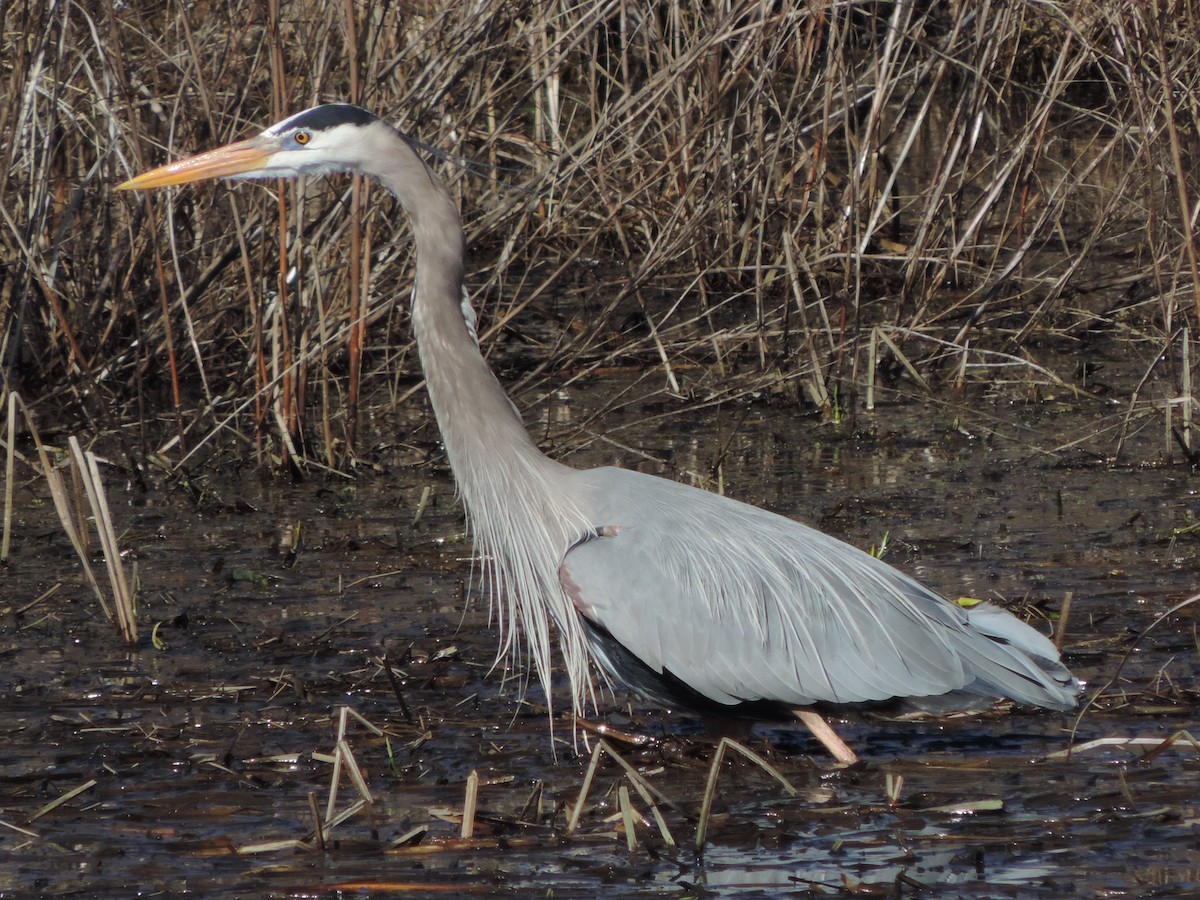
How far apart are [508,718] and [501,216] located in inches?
99.0

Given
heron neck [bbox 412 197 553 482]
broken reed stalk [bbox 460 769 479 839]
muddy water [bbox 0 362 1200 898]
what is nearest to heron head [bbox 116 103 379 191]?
heron neck [bbox 412 197 553 482]

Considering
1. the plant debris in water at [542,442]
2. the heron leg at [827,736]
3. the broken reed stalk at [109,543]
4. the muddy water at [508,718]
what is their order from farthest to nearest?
the broken reed stalk at [109,543]
the heron leg at [827,736]
the plant debris in water at [542,442]
the muddy water at [508,718]

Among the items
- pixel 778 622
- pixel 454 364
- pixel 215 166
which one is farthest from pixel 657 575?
pixel 215 166

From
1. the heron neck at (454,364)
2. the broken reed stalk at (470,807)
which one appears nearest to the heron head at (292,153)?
the heron neck at (454,364)

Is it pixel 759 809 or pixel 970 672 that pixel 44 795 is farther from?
pixel 970 672

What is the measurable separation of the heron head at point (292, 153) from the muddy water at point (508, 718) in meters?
1.36

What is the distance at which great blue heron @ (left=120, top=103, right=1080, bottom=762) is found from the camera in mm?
4121

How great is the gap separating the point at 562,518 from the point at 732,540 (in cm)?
45

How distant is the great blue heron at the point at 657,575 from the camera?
4.12 metres

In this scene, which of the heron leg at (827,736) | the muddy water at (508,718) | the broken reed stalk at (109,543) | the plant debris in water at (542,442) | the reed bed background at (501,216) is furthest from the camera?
the reed bed background at (501,216)

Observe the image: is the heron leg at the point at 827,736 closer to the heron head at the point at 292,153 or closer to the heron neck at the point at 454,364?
the heron neck at the point at 454,364

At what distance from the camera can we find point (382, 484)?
6.44 m

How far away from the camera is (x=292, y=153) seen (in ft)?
14.5

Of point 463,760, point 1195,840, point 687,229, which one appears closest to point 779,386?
point 687,229
